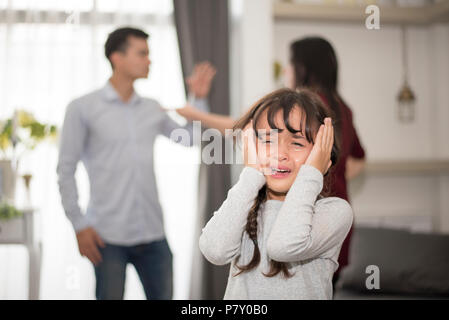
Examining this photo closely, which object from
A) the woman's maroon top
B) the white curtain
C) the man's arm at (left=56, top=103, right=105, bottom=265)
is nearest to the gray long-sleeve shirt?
the woman's maroon top

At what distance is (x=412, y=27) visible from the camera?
7.35 ft

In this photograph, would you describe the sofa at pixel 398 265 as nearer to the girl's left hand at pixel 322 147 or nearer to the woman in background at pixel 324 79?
the woman in background at pixel 324 79

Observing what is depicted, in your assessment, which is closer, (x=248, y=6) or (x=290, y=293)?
(x=290, y=293)

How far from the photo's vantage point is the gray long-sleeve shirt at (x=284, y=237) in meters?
0.60

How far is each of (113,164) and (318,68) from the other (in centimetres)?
48

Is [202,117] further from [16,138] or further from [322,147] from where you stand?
[322,147]

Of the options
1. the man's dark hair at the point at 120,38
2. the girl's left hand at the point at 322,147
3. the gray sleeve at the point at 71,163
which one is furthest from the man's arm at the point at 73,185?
the girl's left hand at the point at 322,147

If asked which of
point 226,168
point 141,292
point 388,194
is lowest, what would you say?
point 141,292

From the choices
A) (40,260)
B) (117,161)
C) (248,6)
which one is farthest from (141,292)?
(248,6)

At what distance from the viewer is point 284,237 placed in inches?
23.5

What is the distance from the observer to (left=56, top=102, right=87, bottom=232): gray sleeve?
1030mm

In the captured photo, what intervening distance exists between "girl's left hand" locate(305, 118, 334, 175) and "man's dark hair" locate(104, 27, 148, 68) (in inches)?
23.5

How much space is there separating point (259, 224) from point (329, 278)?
12 centimetres
